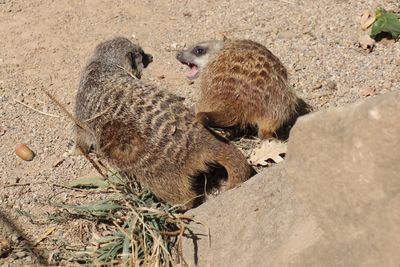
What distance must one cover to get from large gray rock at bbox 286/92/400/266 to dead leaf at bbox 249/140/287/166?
2.56 ft

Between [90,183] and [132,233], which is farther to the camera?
[90,183]

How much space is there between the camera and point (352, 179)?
207 centimetres

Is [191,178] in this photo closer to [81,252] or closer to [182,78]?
[81,252]

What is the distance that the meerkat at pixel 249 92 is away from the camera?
299 centimetres

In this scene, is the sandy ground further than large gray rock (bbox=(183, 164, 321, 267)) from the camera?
Yes

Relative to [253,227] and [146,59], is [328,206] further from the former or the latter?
[146,59]

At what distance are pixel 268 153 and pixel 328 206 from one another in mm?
891

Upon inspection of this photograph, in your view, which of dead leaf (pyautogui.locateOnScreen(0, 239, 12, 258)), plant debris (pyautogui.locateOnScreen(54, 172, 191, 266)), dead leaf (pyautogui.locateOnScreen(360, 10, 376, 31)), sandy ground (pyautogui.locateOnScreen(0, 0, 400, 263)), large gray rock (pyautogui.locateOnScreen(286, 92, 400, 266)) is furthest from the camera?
dead leaf (pyautogui.locateOnScreen(360, 10, 376, 31))

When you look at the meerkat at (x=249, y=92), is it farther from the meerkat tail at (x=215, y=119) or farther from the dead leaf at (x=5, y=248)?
the dead leaf at (x=5, y=248)

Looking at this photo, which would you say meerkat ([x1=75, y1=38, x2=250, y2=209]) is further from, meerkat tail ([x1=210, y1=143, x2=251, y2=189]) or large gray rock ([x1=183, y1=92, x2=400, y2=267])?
large gray rock ([x1=183, y1=92, x2=400, y2=267])

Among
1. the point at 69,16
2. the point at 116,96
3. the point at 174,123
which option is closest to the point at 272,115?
the point at 174,123

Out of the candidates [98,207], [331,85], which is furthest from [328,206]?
[331,85]

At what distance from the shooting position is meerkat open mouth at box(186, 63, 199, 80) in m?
3.60

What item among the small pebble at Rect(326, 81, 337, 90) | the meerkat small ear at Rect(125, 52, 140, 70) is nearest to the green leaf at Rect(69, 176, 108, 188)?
the meerkat small ear at Rect(125, 52, 140, 70)
